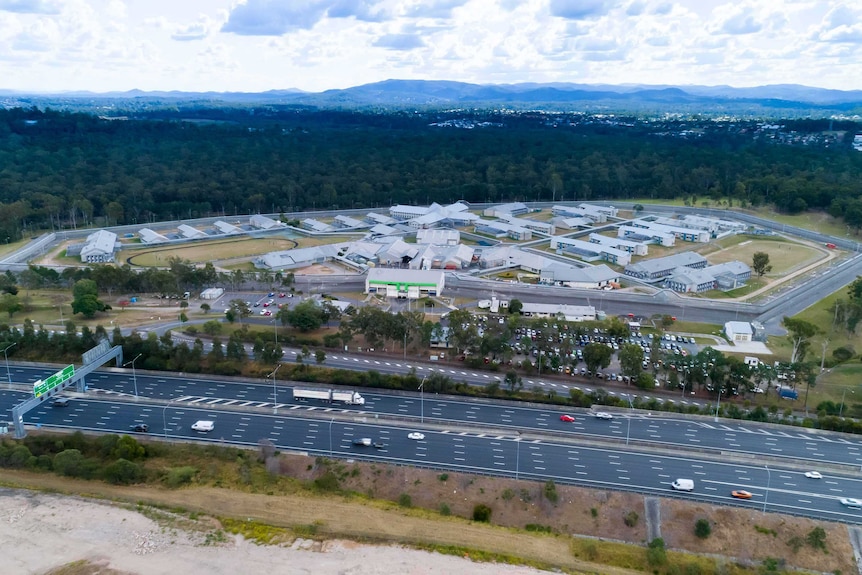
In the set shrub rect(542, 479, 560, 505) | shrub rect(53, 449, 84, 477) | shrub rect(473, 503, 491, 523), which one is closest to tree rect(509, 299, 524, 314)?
shrub rect(542, 479, 560, 505)

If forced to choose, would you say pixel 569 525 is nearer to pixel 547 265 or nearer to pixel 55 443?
pixel 55 443

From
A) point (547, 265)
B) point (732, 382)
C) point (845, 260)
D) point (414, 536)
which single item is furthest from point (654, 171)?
point (414, 536)

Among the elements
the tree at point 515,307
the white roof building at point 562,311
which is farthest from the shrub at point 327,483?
the white roof building at point 562,311

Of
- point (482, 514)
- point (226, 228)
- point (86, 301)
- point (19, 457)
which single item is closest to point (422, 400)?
point (482, 514)

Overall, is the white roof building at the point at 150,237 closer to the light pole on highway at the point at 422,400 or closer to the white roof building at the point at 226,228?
the white roof building at the point at 226,228

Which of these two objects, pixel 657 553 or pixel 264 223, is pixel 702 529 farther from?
pixel 264 223

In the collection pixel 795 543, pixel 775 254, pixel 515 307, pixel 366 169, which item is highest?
pixel 366 169
